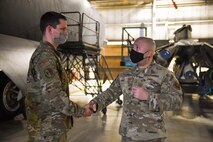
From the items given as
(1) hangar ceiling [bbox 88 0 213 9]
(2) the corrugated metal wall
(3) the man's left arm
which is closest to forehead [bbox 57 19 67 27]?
(3) the man's left arm

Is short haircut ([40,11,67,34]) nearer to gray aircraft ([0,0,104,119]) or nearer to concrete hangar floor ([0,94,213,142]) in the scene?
gray aircraft ([0,0,104,119])

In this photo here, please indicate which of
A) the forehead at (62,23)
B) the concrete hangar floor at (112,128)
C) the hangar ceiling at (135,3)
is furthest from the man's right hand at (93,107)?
the hangar ceiling at (135,3)

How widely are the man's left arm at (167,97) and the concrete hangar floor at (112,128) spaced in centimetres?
296

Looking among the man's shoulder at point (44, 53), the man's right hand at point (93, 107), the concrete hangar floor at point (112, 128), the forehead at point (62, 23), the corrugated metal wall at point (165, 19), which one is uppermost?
the corrugated metal wall at point (165, 19)

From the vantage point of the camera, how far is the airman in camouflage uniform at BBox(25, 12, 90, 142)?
81.6 inches

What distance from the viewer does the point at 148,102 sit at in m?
1.95

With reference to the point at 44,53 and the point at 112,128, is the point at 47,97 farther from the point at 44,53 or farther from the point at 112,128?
the point at 112,128

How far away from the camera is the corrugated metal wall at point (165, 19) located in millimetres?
18281

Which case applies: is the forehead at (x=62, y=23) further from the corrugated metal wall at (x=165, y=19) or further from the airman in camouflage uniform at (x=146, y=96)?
the corrugated metal wall at (x=165, y=19)

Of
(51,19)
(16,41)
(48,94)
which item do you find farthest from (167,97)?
(16,41)

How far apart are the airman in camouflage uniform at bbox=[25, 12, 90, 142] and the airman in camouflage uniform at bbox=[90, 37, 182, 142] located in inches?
18.9

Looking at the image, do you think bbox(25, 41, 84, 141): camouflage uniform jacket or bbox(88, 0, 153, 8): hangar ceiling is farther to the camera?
bbox(88, 0, 153, 8): hangar ceiling

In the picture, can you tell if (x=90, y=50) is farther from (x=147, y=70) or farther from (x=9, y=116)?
(x=147, y=70)

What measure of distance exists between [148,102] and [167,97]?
16 cm
